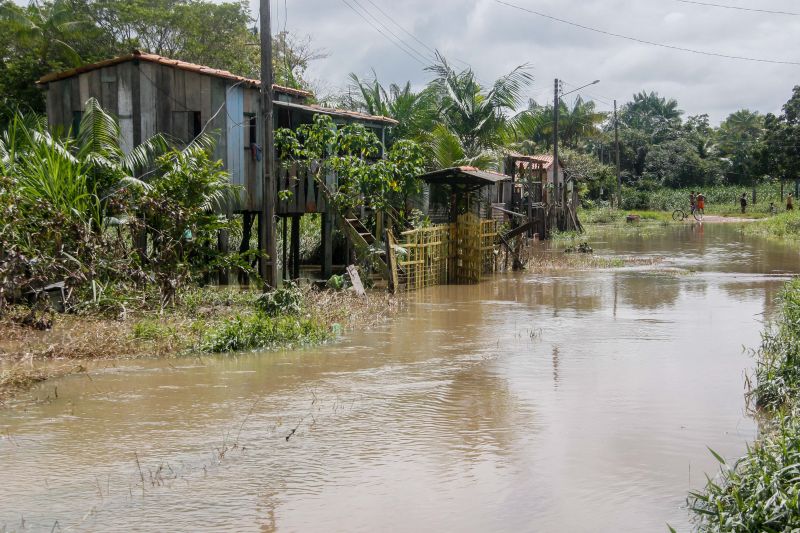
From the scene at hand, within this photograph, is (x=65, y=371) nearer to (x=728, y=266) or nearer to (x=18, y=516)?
(x=18, y=516)

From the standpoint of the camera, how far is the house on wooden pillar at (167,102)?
1633 centimetres

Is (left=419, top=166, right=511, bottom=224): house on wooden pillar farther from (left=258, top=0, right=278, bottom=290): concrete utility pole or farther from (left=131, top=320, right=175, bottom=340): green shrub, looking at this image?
(left=131, top=320, right=175, bottom=340): green shrub

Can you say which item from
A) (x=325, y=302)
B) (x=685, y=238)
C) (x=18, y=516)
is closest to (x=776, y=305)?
(x=325, y=302)

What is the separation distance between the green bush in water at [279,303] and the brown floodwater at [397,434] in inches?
47.4

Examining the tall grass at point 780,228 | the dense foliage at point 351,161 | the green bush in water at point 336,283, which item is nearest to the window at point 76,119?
the dense foliage at point 351,161

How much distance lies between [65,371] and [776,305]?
12283 millimetres

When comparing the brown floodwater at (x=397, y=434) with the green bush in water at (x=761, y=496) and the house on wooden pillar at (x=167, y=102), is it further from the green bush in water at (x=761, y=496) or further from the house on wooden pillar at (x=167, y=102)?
the house on wooden pillar at (x=167, y=102)

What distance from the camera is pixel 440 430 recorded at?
7.94 meters

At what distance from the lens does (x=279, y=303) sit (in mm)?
13094

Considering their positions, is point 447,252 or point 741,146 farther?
point 741,146

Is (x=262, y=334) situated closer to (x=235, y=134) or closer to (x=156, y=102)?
(x=235, y=134)

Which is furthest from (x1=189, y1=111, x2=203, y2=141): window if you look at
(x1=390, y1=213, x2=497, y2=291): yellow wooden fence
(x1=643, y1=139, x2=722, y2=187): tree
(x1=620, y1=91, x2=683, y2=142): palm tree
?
(x1=620, y1=91, x2=683, y2=142): palm tree

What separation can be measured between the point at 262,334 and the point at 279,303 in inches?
56.8

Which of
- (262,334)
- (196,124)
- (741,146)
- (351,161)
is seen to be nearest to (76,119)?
(196,124)
